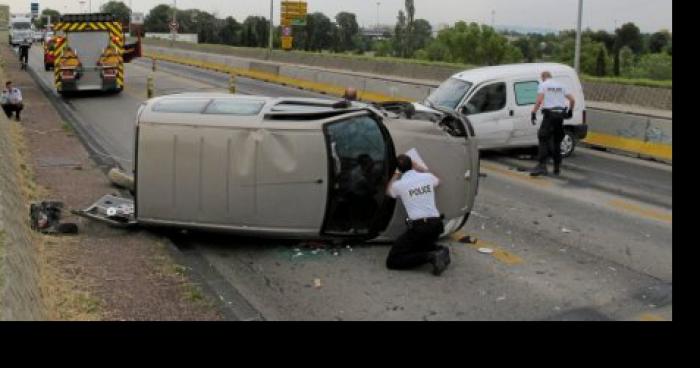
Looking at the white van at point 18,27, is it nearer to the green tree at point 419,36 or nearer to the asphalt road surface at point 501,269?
the asphalt road surface at point 501,269

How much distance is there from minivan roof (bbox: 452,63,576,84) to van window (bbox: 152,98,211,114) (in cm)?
787

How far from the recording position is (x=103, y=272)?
299 inches

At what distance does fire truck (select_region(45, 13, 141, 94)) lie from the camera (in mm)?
25516

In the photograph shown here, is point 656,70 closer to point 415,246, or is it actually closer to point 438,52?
point 438,52

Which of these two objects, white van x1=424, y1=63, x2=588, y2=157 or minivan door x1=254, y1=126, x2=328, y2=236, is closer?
minivan door x1=254, y1=126, x2=328, y2=236

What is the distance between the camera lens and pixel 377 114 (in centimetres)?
891

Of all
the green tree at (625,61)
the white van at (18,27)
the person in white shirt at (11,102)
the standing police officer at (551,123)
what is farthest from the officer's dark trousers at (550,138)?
the green tree at (625,61)

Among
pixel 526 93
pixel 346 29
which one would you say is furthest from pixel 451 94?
pixel 346 29

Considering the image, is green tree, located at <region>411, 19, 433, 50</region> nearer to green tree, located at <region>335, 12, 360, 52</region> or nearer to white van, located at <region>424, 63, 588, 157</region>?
green tree, located at <region>335, 12, 360, 52</region>

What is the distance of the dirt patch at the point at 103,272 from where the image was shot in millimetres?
6527

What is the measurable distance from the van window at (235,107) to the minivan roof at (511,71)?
7537 millimetres

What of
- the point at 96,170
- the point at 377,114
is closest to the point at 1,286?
the point at 377,114

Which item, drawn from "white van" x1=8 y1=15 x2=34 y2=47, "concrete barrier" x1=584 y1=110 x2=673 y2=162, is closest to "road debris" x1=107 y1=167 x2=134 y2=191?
"concrete barrier" x1=584 y1=110 x2=673 y2=162

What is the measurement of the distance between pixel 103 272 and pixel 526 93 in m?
10.4
